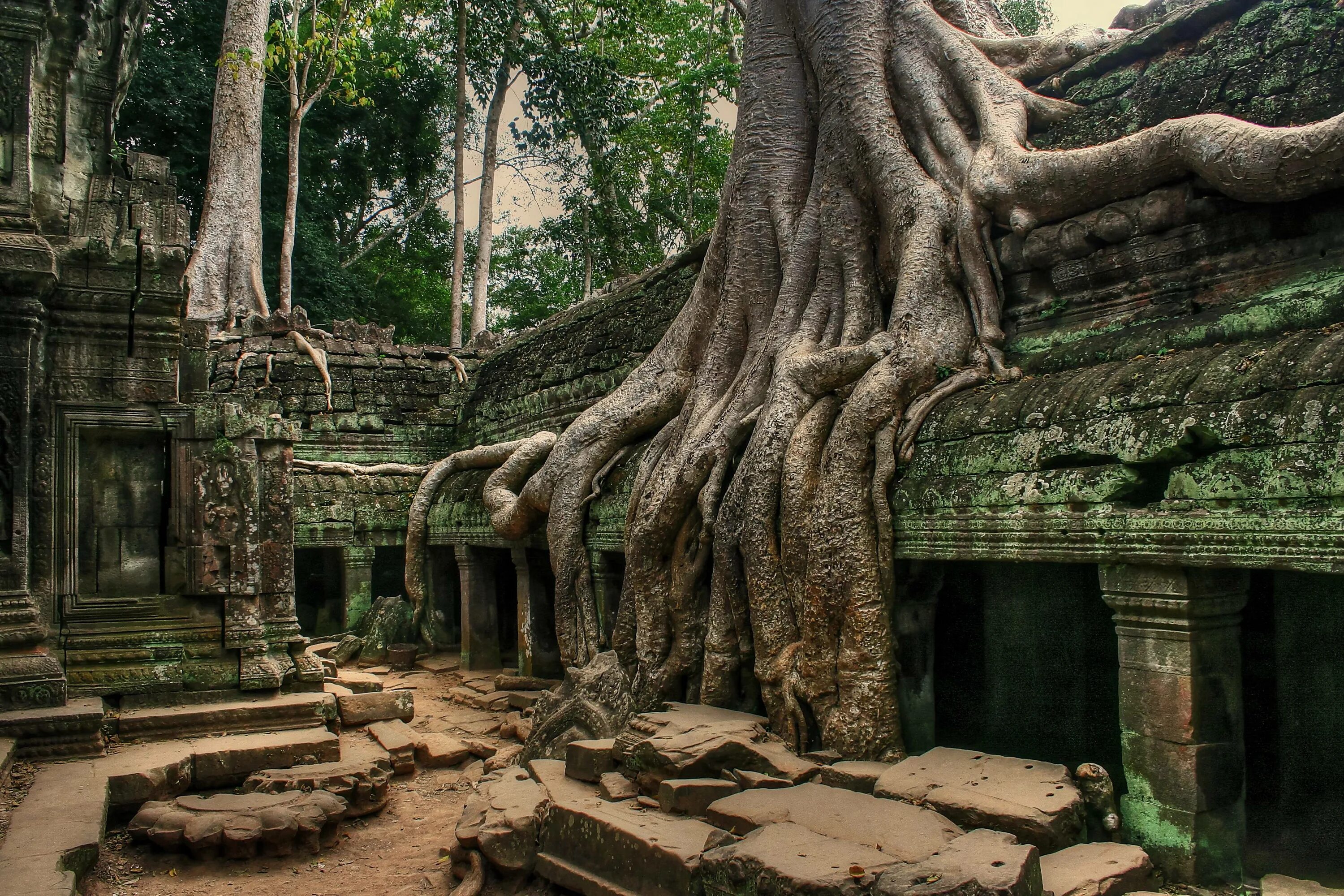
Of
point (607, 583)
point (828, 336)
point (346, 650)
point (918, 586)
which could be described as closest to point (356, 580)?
point (346, 650)

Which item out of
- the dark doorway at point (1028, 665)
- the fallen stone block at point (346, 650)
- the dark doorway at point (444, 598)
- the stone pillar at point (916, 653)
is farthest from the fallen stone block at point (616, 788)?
the dark doorway at point (444, 598)

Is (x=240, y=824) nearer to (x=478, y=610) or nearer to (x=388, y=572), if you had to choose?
(x=478, y=610)

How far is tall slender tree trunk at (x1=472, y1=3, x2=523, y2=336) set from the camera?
715 inches

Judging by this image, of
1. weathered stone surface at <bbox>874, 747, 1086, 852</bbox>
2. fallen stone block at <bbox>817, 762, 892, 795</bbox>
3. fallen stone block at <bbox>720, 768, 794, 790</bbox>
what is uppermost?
weathered stone surface at <bbox>874, 747, 1086, 852</bbox>

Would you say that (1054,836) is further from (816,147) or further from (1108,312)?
(816,147)

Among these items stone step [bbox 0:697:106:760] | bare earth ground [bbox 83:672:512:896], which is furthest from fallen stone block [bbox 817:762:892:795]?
stone step [bbox 0:697:106:760]

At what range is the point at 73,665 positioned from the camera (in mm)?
5574

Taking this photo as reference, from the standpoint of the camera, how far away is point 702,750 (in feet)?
14.8

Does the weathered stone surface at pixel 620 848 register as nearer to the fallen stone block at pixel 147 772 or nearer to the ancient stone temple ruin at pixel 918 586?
the ancient stone temple ruin at pixel 918 586

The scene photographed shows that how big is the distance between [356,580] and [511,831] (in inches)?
281

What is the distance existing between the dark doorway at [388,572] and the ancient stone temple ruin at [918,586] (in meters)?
4.93

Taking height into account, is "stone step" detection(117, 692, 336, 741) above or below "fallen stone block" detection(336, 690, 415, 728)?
above

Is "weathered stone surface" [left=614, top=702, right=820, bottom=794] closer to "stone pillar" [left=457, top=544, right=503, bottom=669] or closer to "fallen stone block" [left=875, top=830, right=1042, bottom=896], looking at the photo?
"fallen stone block" [left=875, top=830, right=1042, bottom=896]

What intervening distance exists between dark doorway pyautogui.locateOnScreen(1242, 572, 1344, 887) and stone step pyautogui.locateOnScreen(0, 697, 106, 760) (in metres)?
5.17
